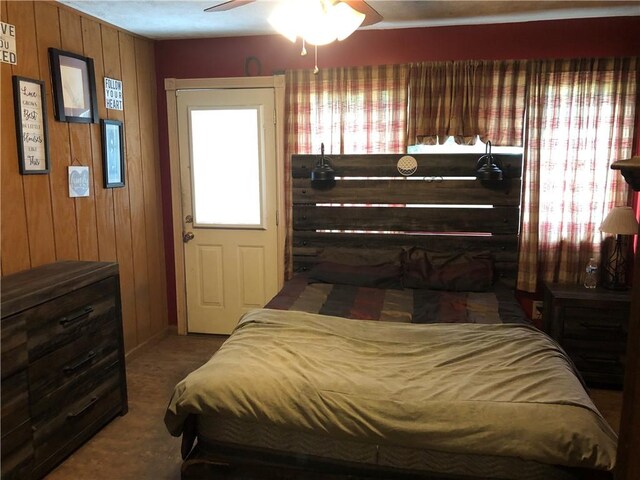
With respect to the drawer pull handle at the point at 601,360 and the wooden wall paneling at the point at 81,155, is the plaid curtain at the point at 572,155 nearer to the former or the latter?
the drawer pull handle at the point at 601,360

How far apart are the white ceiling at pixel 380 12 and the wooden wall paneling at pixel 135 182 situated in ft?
0.78

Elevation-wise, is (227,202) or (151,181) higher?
→ (151,181)

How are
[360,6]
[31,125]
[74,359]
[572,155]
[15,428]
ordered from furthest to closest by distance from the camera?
[572,155], [31,125], [74,359], [15,428], [360,6]

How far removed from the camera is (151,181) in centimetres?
398

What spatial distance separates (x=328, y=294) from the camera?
317 cm

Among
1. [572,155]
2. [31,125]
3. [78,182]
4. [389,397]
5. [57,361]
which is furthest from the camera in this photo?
[572,155]

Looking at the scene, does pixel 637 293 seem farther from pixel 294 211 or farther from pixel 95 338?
pixel 294 211

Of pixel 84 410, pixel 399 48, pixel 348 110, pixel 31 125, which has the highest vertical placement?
pixel 399 48

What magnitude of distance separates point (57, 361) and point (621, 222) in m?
3.29

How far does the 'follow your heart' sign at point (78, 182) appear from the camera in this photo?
9.98 feet

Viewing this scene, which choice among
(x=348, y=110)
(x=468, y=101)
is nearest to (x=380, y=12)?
(x=348, y=110)

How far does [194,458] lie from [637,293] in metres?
1.77

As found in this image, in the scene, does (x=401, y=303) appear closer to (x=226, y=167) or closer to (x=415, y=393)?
(x=415, y=393)

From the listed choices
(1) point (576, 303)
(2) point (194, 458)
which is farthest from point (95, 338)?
(1) point (576, 303)
